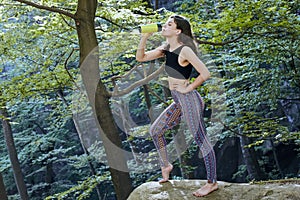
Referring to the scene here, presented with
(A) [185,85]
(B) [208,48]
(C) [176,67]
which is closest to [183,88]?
(A) [185,85]

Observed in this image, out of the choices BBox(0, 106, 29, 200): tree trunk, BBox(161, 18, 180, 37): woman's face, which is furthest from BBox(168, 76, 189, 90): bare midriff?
BBox(0, 106, 29, 200): tree trunk

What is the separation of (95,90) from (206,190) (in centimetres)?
192

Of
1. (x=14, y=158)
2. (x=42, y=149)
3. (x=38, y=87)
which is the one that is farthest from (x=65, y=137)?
(x=38, y=87)

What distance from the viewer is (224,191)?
9.86 ft

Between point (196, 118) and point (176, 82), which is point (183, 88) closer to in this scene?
point (176, 82)

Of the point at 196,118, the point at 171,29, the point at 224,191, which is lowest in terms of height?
the point at 224,191

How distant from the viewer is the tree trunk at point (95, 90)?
4.20 m

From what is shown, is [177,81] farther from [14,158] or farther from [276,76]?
[14,158]

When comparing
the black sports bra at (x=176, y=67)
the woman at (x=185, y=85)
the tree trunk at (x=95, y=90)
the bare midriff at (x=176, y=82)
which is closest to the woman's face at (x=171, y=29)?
the woman at (x=185, y=85)

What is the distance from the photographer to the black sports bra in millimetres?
2895

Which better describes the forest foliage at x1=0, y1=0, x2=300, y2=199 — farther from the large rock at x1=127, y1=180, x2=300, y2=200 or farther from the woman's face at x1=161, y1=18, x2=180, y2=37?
the large rock at x1=127, y1=180, x2=300, y2=200

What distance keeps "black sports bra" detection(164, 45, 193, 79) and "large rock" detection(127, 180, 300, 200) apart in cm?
100

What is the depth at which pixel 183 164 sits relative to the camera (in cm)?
694

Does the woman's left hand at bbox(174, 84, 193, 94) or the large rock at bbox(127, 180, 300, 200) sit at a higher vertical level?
the woman's left hand at bbox(174, 84, 193, 94)
